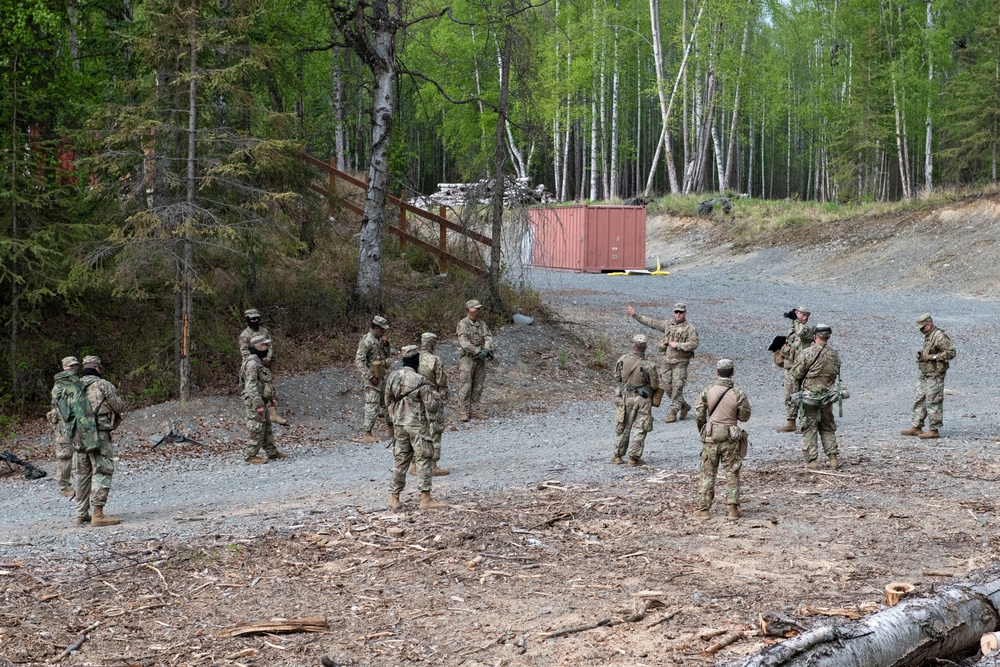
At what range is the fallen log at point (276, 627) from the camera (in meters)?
7.24

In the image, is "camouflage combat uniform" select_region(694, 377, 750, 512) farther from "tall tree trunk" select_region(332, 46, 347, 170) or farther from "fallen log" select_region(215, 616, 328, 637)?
"tall tree trunk" select_region(332, 46, 347, 170)

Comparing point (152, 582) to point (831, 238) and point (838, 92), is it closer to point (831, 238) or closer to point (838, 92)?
point (831, 238)

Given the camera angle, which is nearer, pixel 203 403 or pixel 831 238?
pixel 203 403

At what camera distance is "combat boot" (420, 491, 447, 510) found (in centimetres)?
1066

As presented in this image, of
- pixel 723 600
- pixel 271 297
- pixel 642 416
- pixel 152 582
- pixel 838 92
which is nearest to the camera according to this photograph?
pixel 723 600

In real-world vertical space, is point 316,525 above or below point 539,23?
below

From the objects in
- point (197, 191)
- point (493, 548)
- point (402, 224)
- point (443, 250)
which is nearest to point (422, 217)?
point (402, 224)

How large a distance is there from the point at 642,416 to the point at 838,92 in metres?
44.5

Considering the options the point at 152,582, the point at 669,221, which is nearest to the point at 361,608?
the point at 152,582

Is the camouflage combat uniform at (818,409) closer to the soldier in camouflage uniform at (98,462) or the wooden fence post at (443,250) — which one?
the soldier in camouflage uniform at (98,462)

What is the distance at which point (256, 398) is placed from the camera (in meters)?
13.7

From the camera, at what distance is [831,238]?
38625mm

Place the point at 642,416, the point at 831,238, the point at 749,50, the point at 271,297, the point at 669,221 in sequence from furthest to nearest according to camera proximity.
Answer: the point at 749,50
the point at 669,221
the point at 831,238
the point at 271,297
the point at 642,416

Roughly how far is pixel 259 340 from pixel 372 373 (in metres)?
1.76
